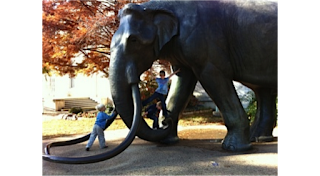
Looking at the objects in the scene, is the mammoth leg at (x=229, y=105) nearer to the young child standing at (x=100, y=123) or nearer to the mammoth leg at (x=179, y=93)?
the mammoth leg at (x=179, y=93)

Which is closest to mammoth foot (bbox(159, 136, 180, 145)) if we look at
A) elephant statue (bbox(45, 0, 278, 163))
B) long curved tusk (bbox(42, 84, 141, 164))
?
elephant statue (bbox(45, 0, 278, 163))

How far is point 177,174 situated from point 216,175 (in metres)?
0.49

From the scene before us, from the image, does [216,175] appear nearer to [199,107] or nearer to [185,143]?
[185,143]

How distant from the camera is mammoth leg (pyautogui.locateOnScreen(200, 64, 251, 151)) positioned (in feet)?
15.6

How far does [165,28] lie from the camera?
16.0 feet

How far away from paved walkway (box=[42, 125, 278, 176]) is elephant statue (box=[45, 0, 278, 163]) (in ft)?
1.07

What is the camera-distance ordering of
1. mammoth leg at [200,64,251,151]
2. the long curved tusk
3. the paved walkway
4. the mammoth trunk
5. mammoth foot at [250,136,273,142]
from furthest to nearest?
1. mammoth foot at [250,136,273,142]
2. mammoth leg at [200,64,251,151]
3. the mammoth trunk
4. the paved walkway
5. the long curved tusk

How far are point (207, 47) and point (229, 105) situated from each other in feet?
3.48

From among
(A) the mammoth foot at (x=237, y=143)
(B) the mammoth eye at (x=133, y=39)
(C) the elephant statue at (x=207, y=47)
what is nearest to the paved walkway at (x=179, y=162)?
(A) the mammoth foot at (x=237, y=143)

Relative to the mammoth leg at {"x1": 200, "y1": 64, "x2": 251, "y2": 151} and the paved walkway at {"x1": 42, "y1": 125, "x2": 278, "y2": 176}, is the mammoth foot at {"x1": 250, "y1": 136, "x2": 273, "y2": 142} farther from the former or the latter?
the mammoth leg at {"x1": 200, "y1": 64, "x2": 251, "y2": 151}

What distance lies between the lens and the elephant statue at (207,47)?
460 cm

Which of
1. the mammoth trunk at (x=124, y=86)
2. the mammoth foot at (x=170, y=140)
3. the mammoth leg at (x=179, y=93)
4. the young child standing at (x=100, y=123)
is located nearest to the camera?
the mammoth trunk at (x=124, y=86)

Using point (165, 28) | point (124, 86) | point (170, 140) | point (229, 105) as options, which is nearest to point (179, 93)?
point (170, 140)

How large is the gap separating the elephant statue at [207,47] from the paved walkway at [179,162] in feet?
1.07
